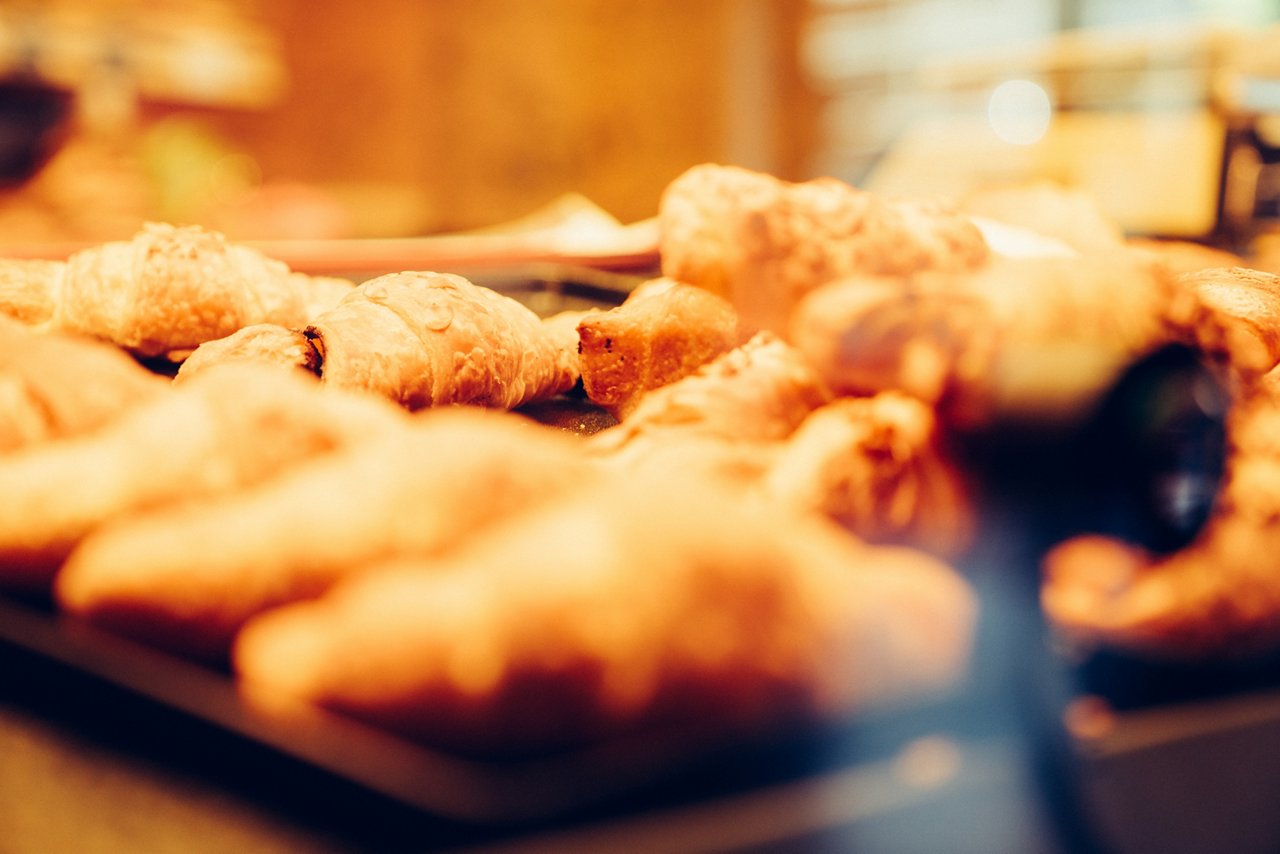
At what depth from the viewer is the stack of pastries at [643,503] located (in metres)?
0.52

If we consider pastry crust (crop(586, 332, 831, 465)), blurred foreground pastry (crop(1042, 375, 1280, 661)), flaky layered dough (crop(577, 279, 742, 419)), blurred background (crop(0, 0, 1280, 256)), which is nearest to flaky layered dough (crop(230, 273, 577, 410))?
flaky layered dough (crop(577, 279, 742, 419))

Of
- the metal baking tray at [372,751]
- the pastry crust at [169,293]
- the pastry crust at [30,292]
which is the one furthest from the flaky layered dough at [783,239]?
the pastry crust at [30,292]

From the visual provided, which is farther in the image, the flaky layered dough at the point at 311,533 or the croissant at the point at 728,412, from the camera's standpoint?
the croissant at the point at 728,412

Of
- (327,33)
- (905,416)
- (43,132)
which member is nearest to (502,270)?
(905,416)

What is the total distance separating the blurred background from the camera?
5.19 metres

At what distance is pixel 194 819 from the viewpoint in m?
0.55

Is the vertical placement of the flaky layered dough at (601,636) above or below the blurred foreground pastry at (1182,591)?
above

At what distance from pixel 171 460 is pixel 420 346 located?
1.59 ft

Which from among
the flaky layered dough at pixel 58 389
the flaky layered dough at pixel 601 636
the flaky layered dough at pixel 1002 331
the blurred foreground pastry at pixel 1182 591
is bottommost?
the blurred foreground pastry at pixel 1182 591

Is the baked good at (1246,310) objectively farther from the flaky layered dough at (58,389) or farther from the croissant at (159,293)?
the croissant at (159,293)

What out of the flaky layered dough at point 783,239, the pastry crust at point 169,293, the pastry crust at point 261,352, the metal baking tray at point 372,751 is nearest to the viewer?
the metal baking tray at point 372,751

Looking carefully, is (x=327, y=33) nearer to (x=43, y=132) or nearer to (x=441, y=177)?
(x=441, y=177)

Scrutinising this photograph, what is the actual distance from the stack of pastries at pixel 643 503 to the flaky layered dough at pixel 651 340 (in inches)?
3.3

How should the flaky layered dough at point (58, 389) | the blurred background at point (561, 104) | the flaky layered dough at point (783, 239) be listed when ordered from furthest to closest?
the blurred background at point (561, 104), the flaky layered dough at point (783, 239), the flaky layered dough at point (58, 389)
